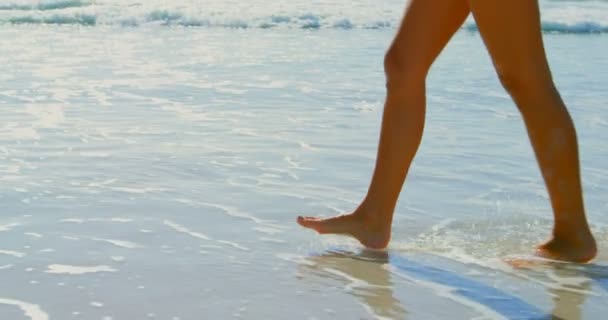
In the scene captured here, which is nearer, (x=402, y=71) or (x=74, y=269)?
(x=74, y=269)

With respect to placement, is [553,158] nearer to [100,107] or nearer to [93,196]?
[93,196]

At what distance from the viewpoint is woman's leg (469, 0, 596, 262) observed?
2859 millimetres

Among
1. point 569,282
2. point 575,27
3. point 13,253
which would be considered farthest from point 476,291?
point 575,27

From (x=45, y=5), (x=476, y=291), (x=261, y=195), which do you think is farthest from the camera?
(x=45, y=5)

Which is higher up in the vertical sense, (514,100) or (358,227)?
(514,100)

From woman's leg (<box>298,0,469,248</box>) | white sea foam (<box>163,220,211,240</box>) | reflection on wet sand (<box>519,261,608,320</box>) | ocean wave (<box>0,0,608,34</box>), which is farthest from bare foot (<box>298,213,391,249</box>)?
ocean wave (<box>0,0,608,34</box>)

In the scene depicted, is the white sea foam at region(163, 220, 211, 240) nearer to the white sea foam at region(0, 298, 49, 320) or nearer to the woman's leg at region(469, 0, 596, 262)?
the white sea foam at region(0, 298, 49, 320)

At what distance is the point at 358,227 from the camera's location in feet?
10.5

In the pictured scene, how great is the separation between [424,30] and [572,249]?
2.41 ft

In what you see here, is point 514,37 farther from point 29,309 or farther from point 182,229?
point 29,309

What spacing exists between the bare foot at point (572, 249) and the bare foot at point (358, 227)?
1.52 ft

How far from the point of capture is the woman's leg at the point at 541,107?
2859mm

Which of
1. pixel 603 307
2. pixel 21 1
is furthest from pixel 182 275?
pixel 21 1

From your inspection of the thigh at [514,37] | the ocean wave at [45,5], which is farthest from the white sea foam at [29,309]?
the ocean wave at [45,5]
